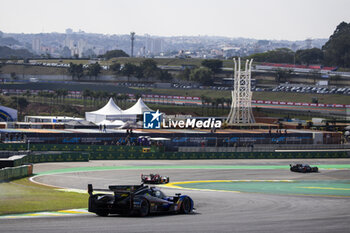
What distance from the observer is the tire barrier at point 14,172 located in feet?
119

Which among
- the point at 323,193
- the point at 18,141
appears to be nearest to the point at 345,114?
the point at 18,141

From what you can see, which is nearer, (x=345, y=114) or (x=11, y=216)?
(x=11, y=216)

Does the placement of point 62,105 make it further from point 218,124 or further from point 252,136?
point 252,136

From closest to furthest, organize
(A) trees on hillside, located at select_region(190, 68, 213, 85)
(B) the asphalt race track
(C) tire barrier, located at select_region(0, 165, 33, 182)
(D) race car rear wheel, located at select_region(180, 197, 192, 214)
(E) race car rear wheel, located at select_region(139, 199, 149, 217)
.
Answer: (B) the asphalt race track → (E) race car rear wheel, located at select_region(139, 199, 149, 217) → (D) race car rear wheel, located at select_region(180, 197, 192, 214) → (C) tire barrier, located at select_region(0, 165, 33, 182) → (A) trees on hillside, located at select_region(190, 68, 213, 85)

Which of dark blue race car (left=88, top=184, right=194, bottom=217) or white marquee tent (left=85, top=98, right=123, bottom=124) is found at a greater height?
dark blue race car (left=88, top=184, right=194, bottom=217)

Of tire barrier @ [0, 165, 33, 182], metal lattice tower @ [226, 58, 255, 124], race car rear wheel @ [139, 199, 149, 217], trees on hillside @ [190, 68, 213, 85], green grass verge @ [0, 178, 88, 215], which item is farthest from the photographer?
trees on hillside @ [190, 68, 213, 85]

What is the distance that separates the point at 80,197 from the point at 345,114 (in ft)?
321

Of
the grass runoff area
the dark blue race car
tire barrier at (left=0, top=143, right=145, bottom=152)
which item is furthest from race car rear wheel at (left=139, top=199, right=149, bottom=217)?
tire barrier at (left=0, top=143, right=145, bottom=152)

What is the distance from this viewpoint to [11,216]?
69.7 ft

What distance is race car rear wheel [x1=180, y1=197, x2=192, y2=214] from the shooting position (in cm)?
2344

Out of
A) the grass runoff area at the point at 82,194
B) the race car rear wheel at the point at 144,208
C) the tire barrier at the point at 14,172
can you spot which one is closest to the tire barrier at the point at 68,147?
the grass runoff area at the point at 82,194

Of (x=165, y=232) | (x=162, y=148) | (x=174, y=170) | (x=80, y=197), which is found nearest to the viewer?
(x=165, y=232)

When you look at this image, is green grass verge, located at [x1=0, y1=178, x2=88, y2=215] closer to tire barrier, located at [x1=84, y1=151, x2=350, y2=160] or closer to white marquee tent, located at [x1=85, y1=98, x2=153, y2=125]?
tire barrier, located at [x1=84, y1=151, x2=350, y2=160]

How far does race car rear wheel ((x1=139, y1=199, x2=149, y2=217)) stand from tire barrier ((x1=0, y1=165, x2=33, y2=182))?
16.6 meters
